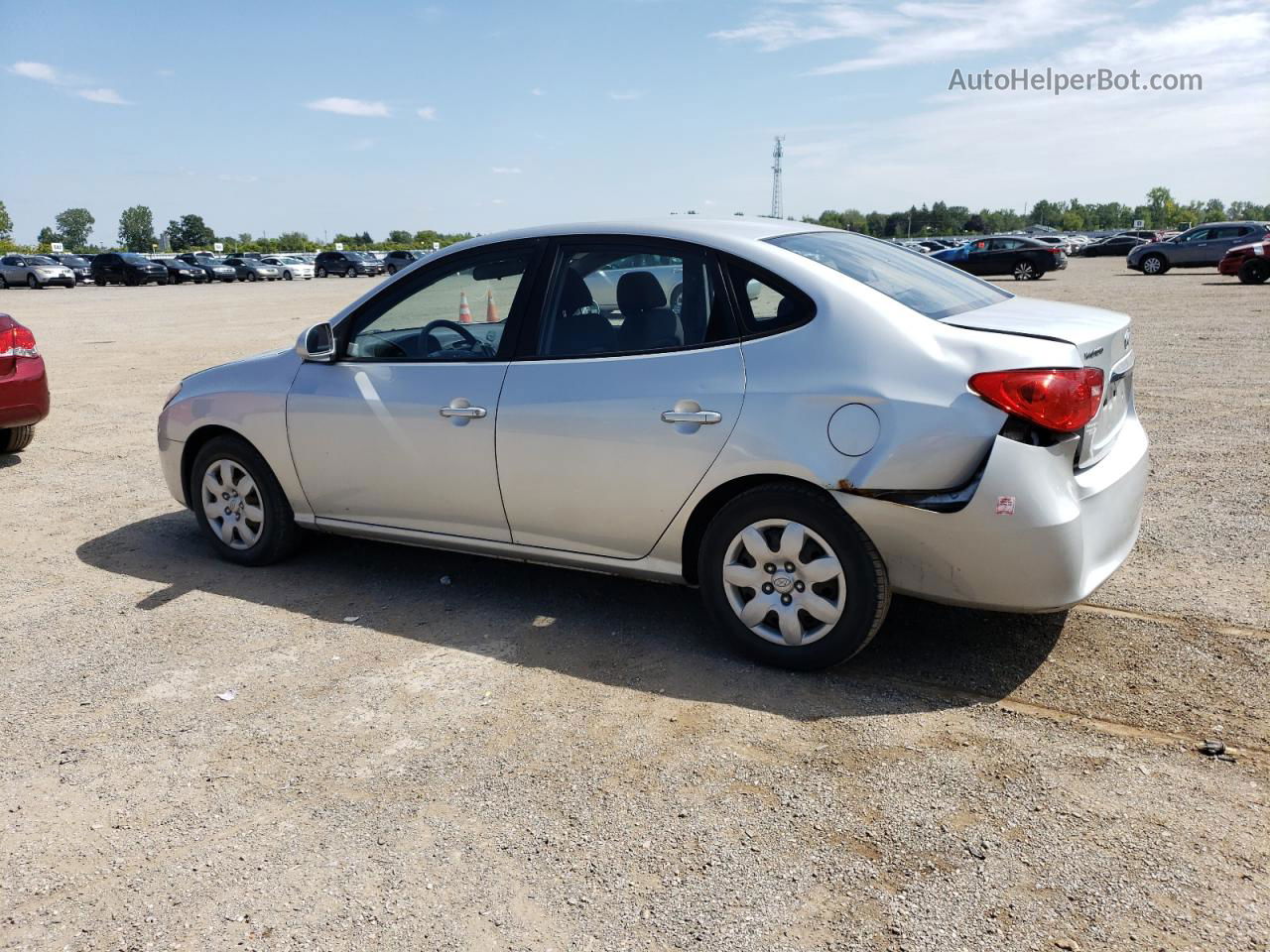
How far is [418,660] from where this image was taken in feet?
14.5

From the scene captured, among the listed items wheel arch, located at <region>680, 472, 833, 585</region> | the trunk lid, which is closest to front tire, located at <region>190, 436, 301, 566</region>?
wheel arch, located at <region>680, 472, 833, 585</region>

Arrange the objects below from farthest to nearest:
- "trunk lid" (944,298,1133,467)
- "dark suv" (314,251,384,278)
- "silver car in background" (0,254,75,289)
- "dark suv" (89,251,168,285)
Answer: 1. "dark suv" (314,251,384,278)
2. "dark suv" (89,251,168,285)
3. "silver car in background" (0,254,75,289)
4. "trunk lid" (944,298,1133,467)

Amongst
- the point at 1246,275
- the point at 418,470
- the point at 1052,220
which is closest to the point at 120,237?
the point at 1052,220

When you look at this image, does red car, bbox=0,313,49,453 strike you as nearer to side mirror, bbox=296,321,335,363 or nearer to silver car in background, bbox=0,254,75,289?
side mirror, bbox=296,321,335,363

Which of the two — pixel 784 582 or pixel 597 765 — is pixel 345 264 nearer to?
pixel 784 582

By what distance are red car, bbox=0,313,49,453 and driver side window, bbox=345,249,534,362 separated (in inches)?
171

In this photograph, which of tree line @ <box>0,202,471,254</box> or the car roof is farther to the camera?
tree line @ <box>0,202,471,254</box>

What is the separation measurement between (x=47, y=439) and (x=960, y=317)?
323 inches

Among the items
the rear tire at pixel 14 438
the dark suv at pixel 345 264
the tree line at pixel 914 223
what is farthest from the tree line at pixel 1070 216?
the rear tire at pixel 14 438

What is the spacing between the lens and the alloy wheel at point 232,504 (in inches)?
220

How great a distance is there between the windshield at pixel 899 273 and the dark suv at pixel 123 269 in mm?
55613

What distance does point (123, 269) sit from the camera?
53188 millimetres

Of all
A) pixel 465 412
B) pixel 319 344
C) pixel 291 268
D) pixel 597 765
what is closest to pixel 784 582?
pixel 597 765

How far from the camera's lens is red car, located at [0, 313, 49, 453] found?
8.05 m
